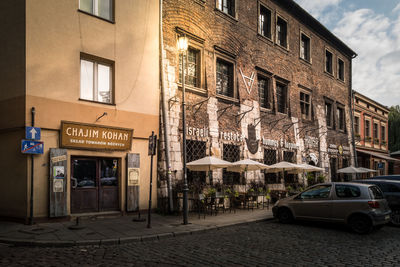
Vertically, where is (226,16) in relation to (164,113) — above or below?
above

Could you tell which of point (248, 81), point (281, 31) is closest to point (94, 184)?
point (248, 81)

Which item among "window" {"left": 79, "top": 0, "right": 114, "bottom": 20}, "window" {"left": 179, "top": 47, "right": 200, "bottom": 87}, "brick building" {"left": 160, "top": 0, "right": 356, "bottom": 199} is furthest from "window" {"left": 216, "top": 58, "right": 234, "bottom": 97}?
"window" {"left": 79, "top": 0, "right": 114, "bottom": 20}

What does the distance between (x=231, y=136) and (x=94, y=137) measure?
7.14 metres

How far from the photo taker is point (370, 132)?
34.0 meters

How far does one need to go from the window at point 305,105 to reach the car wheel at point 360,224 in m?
13.4

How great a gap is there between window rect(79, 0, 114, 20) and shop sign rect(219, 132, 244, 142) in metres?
7.01

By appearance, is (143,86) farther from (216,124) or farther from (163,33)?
(216,124)

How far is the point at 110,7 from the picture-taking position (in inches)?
479

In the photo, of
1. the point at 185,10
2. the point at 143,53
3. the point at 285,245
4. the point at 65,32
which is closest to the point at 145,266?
the point at 285,245

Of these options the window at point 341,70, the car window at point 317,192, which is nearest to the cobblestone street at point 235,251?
the car window at point 317,192

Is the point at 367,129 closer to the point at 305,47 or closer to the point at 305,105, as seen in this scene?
the point at 305,105

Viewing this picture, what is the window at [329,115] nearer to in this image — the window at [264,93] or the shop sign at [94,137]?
the window at [264,93]

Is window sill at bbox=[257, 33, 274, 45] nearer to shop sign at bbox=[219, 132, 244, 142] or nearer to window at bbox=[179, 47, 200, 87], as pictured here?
window at bbox=[179, 47, 200, 87]

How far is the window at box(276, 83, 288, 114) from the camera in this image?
2083 cm
